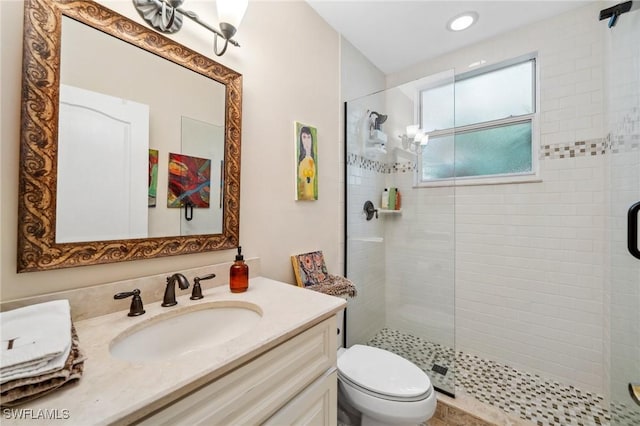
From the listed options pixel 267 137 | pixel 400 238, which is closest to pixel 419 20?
pixel 267 137

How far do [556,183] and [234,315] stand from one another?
219cm

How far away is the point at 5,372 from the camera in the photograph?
A: 0.44 m

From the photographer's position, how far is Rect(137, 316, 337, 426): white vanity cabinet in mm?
570

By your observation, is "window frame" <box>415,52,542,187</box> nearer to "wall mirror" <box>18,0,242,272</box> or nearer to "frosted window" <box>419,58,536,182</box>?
"frosted window" <box>419,58,536,182</box>

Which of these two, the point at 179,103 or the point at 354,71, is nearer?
the point at 179,103

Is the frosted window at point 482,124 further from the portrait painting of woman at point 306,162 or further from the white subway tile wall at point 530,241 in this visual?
the portrait painting of woman at point 306,162

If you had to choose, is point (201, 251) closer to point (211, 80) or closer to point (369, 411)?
point (211, 80)

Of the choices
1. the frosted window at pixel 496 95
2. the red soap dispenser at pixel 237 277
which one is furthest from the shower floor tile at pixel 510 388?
the frosted window at pixel 496 95

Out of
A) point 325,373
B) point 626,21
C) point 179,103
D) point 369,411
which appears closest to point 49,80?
point 179,103

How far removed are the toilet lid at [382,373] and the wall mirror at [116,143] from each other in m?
0.90

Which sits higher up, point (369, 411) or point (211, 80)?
A: point (211, 80)

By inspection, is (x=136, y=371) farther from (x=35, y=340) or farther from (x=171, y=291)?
(x=171, y=291)

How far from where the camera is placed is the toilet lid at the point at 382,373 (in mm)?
1187

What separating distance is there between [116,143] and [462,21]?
221 cm
